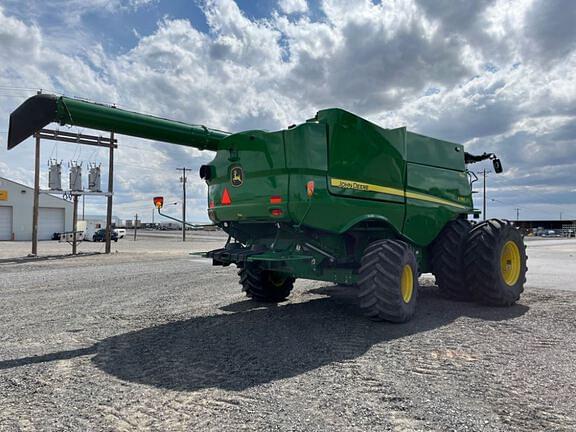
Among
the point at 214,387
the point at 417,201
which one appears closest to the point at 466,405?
the point at 214,387

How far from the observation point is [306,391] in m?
3.81

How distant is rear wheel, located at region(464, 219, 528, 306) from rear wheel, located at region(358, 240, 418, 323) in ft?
6.67

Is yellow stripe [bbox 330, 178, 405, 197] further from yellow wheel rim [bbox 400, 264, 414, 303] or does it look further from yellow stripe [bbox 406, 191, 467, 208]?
yellow wheel rim [bbox 400, 264, 414, 303]

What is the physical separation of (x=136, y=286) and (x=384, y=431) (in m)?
8.51

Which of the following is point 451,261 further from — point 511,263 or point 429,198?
point 511,263

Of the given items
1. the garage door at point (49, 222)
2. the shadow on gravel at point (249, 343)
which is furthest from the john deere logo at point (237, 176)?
the garage door at point (49, 222)

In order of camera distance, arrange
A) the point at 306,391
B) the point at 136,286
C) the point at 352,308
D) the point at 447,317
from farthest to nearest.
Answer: the point at 136,286 → the point at 352,308 → the point at 447,317 → the point at 306,391

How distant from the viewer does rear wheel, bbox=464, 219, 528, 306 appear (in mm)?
7496

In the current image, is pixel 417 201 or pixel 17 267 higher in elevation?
pixel 417 201

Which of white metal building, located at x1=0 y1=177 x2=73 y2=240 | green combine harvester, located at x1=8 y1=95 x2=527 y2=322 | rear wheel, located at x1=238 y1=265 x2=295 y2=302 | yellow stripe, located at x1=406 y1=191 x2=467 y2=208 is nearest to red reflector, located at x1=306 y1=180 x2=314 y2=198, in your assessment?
green combine harvester, located at x1=8 y1=95 x2=527 y2=322

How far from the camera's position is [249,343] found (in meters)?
5.32

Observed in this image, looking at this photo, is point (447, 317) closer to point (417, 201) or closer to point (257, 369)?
point (417, 201)

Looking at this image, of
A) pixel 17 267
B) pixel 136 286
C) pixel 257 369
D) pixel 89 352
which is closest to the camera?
pixel 257 369

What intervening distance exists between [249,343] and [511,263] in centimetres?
558
